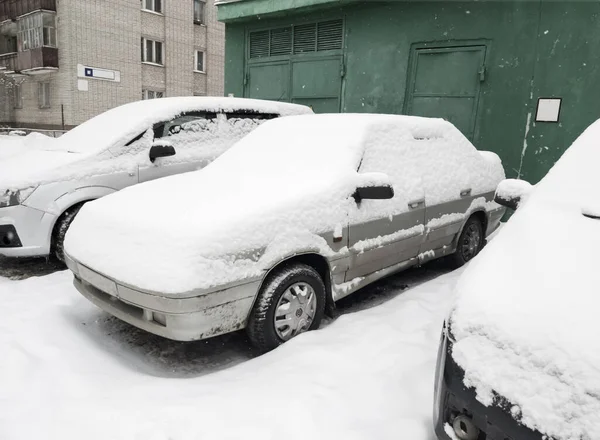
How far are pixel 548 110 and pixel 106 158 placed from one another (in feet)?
20.3

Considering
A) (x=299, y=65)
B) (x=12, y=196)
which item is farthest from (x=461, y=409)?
(x=299, y=65)

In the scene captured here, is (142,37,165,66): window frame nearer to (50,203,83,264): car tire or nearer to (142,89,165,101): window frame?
(142,89,165,101): window frame

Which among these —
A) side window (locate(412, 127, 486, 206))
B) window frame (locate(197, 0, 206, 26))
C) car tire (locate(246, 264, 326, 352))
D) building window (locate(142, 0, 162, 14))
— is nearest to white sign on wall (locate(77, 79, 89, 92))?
building window (locate(142, 0, 162, 14))

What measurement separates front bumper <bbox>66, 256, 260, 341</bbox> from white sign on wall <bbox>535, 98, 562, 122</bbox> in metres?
5.88

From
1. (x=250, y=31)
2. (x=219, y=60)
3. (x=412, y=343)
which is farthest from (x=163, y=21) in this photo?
(x=412, y=343)

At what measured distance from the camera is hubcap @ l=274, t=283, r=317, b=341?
2982mm

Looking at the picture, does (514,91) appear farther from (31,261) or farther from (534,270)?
(31,261)

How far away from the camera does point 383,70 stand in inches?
324

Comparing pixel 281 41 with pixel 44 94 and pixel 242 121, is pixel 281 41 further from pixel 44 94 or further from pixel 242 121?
pixel 44 94

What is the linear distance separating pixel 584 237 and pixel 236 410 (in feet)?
6.07

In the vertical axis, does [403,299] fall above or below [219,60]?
below

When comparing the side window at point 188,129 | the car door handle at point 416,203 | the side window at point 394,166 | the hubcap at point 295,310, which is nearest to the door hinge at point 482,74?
the side window at point 394,166

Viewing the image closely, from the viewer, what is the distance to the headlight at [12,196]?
4219 millimetres

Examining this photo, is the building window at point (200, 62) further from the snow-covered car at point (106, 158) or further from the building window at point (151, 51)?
the snow-covered car at point (106, 158)
